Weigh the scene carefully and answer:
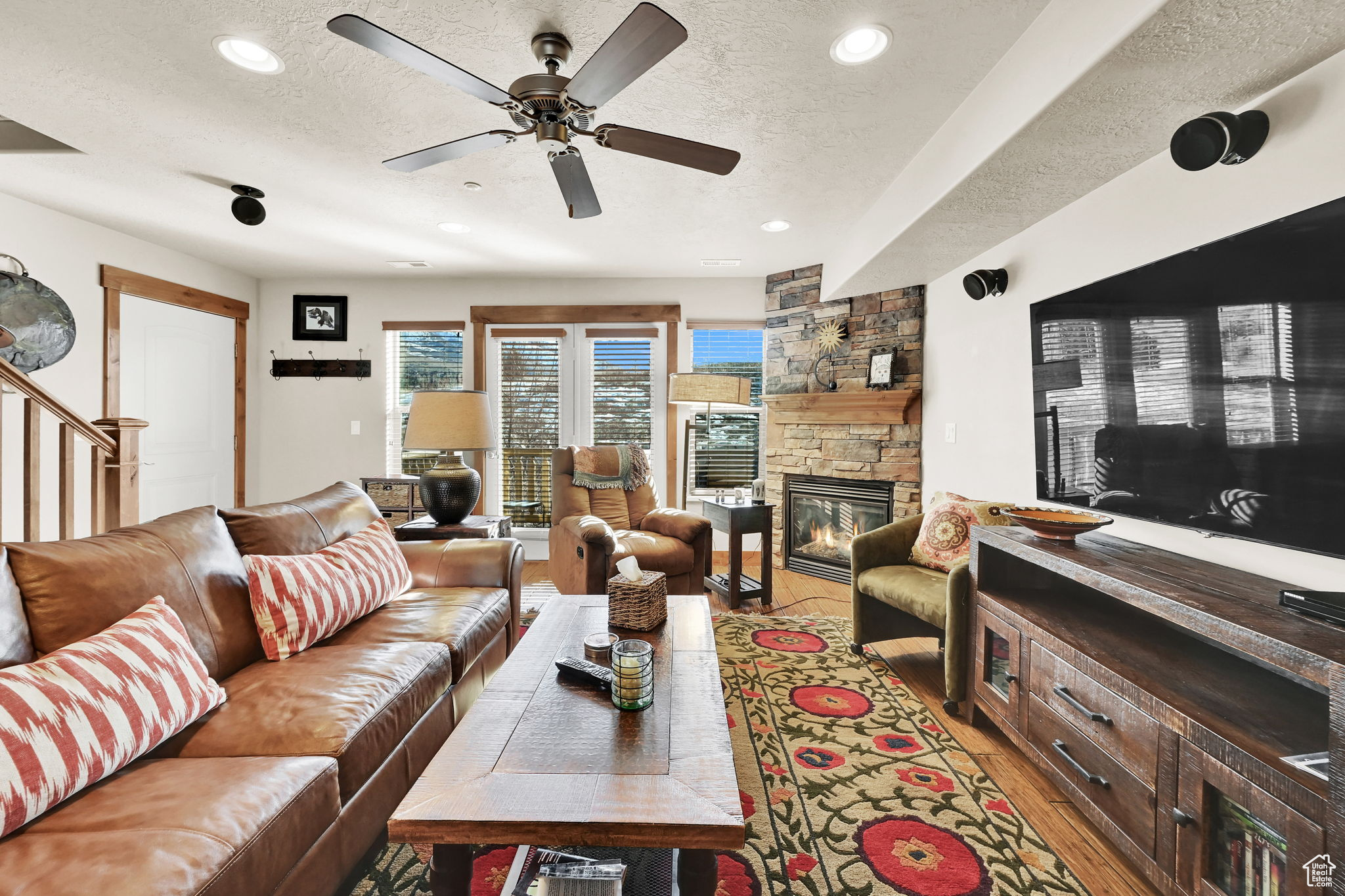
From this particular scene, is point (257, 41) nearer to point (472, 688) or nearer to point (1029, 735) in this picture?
point (472, 688)

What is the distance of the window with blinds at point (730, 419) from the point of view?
4980 millimetres

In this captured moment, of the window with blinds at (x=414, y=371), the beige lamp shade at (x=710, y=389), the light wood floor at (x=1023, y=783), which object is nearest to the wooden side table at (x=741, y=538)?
the light wood floor at (x=1023, y=783)

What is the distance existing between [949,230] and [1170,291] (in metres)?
1.14

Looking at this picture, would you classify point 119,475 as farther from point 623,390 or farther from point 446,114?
point 623,390

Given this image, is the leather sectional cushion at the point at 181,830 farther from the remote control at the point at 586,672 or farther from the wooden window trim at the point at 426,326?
the wooden window trim at the point at 426,326

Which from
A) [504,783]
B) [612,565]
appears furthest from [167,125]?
[504,783]

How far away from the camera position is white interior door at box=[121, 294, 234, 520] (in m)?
4.16

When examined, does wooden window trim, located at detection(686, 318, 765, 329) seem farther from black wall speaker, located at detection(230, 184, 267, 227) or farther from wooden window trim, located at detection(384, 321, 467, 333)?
black wall speaker, located at detection(230, 184, 267, 227)

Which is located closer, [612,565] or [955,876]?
[955,876]

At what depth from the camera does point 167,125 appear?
8.21 ft

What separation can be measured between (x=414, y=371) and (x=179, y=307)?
166cm

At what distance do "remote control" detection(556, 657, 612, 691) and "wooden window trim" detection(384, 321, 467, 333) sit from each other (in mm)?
4085

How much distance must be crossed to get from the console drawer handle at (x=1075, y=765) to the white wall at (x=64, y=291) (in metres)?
4.89

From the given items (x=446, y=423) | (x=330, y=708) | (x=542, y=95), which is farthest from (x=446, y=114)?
(x=330, y=708)
